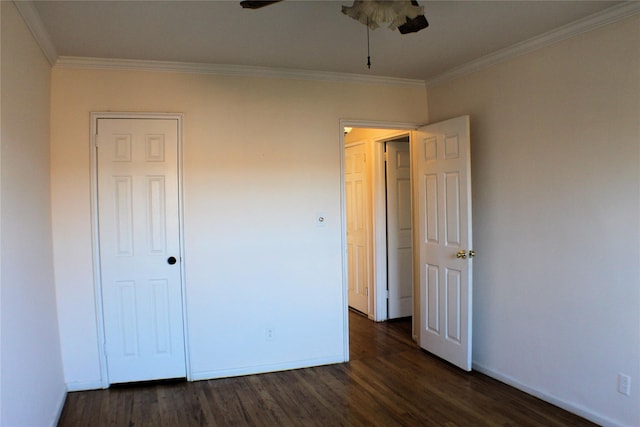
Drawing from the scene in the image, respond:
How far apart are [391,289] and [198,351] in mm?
2357

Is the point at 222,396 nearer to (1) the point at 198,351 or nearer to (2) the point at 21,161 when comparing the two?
(1) the point at 198,351

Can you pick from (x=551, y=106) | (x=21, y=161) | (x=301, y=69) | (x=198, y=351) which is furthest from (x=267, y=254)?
(x=551, y=106)

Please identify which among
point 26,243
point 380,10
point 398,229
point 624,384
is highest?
point 380,10

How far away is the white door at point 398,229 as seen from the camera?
4.86 m

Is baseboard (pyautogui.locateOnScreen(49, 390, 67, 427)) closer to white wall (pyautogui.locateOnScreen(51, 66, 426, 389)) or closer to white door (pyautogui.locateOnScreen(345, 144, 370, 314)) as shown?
white wall (pyautogui.locateOnScreen(51, 66, 426, 389))

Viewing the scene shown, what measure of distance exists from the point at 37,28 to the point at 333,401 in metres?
3.02

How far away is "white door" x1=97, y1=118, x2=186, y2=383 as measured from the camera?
3209 millimetres

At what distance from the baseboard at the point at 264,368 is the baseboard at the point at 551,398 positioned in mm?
1217

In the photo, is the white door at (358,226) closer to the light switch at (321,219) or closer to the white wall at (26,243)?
the light switch at (321,219)

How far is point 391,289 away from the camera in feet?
16.1

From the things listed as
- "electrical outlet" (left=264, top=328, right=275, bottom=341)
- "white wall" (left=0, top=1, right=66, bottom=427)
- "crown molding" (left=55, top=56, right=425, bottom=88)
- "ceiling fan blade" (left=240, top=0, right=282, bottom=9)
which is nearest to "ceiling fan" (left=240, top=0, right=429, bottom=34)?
"ceiling fan blade" (left=240, top=0, right=282, bottom=9)

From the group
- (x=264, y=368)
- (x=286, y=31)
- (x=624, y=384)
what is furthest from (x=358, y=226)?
(x=624, y=384)

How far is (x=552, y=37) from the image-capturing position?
2.80m

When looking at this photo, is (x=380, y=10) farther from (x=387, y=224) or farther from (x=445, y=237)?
(x=387, y=224)
